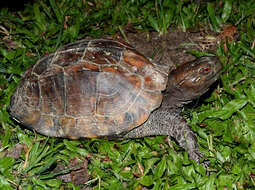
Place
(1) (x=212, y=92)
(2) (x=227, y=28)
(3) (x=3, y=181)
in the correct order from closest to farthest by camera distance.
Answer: (3) (x=3, y=181), (1) (x=212, y=92), (2) (x=227, y=28)

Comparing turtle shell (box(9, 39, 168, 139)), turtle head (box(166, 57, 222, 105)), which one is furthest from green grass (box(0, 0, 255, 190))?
turtle head (box(166, 57, 222, 105))

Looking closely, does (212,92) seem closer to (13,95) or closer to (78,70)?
(78,70)

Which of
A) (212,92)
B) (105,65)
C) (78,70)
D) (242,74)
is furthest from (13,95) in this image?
(242,74)

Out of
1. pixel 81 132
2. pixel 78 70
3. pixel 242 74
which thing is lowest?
pixel 81 132

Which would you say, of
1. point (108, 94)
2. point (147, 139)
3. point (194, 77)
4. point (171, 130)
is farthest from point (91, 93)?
point (194, 77)

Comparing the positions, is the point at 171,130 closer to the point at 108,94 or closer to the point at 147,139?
the point at 147,139

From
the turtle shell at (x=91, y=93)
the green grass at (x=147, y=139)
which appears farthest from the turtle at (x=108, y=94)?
the green grass at (x=147, y=139)

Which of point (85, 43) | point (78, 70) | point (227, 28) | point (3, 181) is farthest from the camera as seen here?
point (227, 28)
